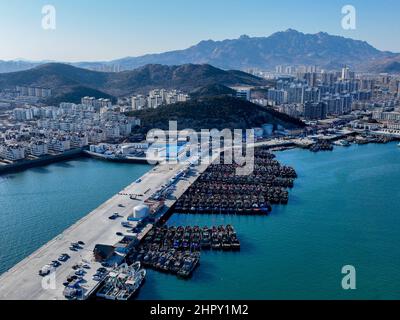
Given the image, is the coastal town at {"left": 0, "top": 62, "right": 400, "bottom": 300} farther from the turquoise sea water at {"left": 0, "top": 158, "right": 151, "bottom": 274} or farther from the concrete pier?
the turquoise sea water at {"left": 0, "top": 158, "right": 151, "bottom": 274}

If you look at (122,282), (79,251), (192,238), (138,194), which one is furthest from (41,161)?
(122,282)

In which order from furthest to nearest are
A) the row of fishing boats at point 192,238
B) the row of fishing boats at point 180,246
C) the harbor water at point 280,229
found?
the row of fishing boats at point 192,238 → the row of fishing boats at point 180,246 → the harbor water at point 280,229

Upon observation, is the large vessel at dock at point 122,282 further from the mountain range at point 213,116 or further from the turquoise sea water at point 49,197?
the mountain range at point 213,116

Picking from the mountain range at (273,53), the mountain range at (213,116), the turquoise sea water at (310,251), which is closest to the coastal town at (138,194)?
the turquoise sea water at (310,251)

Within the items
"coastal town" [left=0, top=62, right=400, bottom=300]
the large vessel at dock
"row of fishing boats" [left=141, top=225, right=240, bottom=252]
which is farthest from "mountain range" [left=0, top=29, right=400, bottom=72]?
the large vessel at dock

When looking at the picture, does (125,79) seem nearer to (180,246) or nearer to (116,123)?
(116,123)
